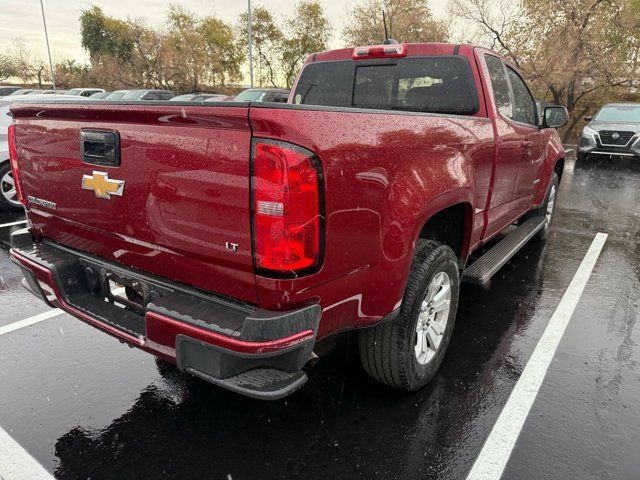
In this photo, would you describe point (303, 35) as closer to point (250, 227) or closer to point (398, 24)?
point (398, 24)

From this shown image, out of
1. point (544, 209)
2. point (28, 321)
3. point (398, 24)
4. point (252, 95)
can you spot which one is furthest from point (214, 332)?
point (398, 24)

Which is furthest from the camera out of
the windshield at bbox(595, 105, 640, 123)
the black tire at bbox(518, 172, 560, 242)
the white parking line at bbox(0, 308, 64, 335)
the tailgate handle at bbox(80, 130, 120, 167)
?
Result: the windshield at bbox(595, 105, 640, 123)

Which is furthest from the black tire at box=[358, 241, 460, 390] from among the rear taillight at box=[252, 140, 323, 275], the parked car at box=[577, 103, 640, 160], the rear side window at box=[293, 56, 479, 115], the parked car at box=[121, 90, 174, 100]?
the parked car at box=[121, 90, 174, 100]

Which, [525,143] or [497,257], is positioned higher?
[525,143]

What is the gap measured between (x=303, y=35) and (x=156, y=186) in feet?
173

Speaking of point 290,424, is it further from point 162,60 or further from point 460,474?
point 162,60

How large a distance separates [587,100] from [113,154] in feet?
99.8

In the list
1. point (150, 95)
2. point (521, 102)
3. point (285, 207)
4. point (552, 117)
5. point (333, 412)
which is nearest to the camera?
point (285, 207)

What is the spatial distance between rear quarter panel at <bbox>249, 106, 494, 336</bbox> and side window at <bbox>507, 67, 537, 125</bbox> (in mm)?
1852

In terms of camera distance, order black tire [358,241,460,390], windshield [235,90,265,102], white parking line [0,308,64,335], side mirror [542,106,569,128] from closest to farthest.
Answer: black tire [358,241,460,390] < white parking line [0,308,64,335] < side mirror [542,106,569,128] < windshield [235,90,265,102]

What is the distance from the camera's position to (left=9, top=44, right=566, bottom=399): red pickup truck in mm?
1761

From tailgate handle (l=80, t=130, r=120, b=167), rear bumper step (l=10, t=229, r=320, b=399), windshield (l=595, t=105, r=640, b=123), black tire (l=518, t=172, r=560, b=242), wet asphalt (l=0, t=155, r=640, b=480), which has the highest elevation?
tailgate handle (l=80, t=130, r=120, b=167)

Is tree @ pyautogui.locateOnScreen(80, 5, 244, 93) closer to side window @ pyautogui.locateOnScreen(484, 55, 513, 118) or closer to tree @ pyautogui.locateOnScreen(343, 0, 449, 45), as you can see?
tree @ pyautogui.locateOnScreen(343, 0, 449, 45)

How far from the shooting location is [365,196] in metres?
1.98
